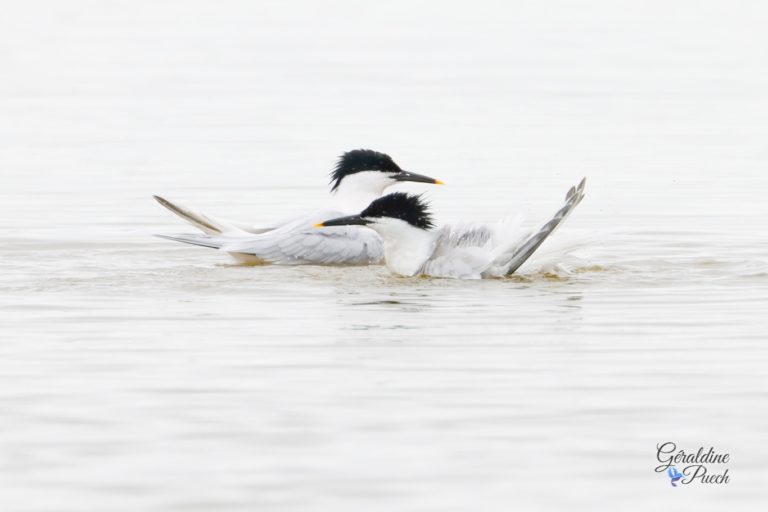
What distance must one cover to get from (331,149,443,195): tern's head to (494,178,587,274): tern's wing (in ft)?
8.05

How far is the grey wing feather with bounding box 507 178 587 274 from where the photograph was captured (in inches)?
426

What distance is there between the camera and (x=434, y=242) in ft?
38.5

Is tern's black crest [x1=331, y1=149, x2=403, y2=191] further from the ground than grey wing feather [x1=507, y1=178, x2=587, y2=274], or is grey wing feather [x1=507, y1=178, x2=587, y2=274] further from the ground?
tern's black crest [x1=331, y1=149, x2=403, y2=191]

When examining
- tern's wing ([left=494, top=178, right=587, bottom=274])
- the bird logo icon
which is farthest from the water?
tern's wing ([left=494, top=178, right=587, bottom=274])

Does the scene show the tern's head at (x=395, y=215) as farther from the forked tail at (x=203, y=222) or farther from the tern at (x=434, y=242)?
the forked tail at (x=203, y=222)

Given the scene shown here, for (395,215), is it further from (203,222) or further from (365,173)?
(365,173)

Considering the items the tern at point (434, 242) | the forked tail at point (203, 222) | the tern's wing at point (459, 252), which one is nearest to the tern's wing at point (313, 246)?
the forked tail at point (203, 222)

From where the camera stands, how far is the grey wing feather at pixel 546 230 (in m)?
10.8

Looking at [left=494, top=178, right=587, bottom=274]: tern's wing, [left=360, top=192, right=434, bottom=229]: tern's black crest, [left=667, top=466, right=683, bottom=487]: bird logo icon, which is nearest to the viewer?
[left=667, top=466, right=683, bottom=487]: bird logo icon

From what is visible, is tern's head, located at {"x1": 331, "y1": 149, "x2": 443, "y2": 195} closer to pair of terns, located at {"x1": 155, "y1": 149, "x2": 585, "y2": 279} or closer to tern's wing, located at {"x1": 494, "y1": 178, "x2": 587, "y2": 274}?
pair of terns, located at {"x1": 155, "y1": 149, "x2": 585, "y2": 279}

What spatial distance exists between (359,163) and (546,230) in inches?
120

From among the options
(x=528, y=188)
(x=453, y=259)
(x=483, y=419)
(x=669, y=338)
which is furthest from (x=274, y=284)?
(x=528, y=188)

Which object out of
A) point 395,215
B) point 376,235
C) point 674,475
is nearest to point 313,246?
point 376,235

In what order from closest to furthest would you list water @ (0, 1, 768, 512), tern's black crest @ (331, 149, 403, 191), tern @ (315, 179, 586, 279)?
water @ (0, 1, 768, 512)
tern @ (315, 179, 586, 279)
tern's black crest @ (331, 149, 403, 191)
